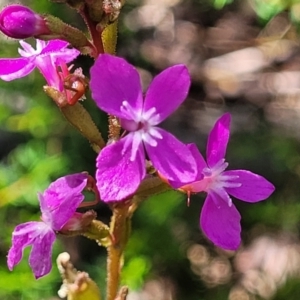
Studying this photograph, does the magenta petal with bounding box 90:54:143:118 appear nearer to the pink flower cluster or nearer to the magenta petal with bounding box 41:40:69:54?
the pink flower cluster

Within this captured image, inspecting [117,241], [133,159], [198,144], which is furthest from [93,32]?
[198,144]

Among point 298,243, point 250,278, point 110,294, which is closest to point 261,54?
point 298,243

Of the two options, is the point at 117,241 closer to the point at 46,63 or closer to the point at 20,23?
the point at 46,63

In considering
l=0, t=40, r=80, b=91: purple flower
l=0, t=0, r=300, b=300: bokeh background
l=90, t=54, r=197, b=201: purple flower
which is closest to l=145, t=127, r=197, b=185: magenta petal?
l=90, t=54, r=197, b=201: purple flower

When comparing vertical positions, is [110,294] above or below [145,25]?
above

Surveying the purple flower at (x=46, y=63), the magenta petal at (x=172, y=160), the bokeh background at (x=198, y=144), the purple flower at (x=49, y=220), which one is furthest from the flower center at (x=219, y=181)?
the bokeh background at (x=198, y=144)

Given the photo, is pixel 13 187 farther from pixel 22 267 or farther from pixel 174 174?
pixel 174 174
